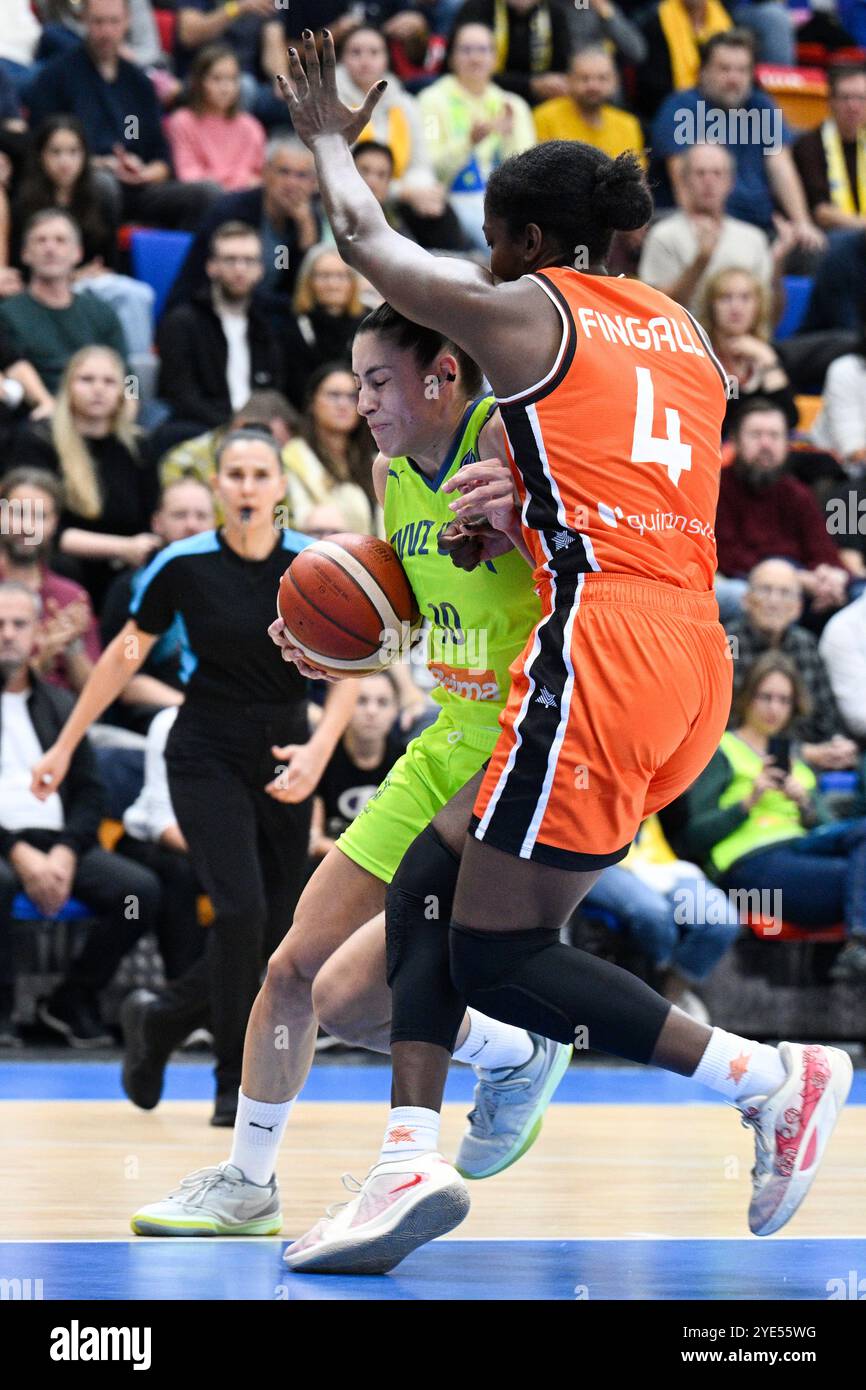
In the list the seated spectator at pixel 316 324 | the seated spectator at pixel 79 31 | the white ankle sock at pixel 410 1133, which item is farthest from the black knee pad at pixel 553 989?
the seated spectator at pixel 79 31

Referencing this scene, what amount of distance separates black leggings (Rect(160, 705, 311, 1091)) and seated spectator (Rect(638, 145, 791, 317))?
17.7 feet

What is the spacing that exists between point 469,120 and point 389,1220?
9046 millimetres

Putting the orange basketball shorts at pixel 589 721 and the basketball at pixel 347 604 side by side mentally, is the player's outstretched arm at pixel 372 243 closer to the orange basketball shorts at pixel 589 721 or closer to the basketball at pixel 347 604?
the orange basketball shorts at pixel 589 721

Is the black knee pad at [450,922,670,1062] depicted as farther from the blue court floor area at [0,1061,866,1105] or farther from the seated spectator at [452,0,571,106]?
the seated spectator at [452,0,571,106]

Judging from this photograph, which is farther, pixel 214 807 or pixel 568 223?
pixel 214 807

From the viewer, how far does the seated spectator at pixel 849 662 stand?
941 centimetres

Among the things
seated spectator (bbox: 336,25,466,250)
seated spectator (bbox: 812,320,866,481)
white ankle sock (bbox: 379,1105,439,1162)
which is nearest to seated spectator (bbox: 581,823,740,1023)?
seated spectator (bbox: 812,320,866,481)

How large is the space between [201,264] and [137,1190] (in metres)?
6.32

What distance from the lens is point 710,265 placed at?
36.8ft

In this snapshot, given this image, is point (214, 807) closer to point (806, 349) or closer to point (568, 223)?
point (568, 223)

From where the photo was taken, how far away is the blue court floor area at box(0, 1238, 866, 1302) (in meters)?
3.45

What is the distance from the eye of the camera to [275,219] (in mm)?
10617
